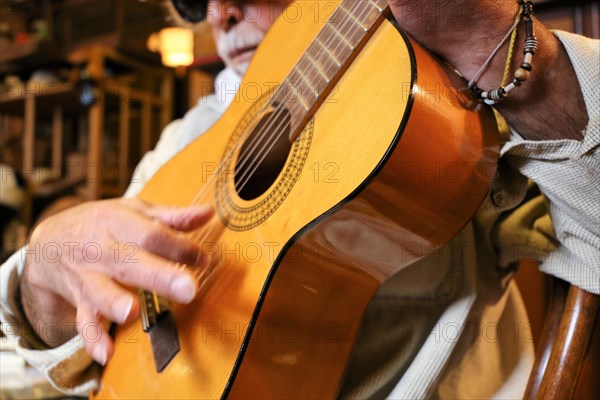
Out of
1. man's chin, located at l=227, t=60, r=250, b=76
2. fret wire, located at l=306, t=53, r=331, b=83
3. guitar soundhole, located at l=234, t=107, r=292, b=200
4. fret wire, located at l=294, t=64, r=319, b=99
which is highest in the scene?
fret wire, located at l=306, t=53, r=331, b=83

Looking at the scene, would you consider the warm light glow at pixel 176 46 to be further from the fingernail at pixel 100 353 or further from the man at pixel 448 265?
the fingernail at pixel 100 353

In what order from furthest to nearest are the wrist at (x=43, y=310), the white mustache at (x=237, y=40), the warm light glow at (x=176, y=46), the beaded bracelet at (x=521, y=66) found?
the warm light glow at (x=176, y=46)
the white mustache at (x=237, y=40)
the wrist at (x=43, y=310)
the beaded bracelet at (x=521, y=66)

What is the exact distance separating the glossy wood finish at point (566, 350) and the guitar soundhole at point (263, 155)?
0.33 metres

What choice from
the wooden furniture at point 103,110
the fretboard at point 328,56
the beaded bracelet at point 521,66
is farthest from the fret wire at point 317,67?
the wooden furniture at point 103,110

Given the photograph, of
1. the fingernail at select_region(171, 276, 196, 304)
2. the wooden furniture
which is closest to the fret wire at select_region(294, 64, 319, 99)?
the fingernail at select_region(171, 276, 196, 304)

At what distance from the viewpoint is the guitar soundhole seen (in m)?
0.54

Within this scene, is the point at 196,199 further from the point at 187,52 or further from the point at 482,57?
the point at 187,52

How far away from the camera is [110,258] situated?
496 mm

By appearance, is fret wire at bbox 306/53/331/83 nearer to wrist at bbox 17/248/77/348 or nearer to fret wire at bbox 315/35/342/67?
fret wire at bbox 315/35/342/67

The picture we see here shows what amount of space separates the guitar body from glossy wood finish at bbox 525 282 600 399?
0.50 feet

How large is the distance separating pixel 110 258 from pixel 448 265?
0.39 meters

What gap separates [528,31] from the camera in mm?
412

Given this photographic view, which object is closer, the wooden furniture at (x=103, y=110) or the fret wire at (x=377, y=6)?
the fret wire at (x=377, y=6)

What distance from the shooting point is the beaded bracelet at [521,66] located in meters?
0.40
